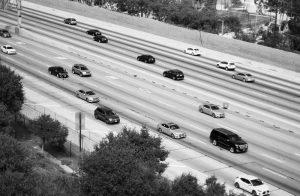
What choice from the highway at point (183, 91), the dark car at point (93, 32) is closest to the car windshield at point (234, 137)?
the highway at point (183, 91)

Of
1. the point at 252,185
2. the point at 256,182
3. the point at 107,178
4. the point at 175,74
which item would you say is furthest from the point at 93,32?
the point at 107,178

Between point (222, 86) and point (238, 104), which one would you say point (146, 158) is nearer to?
point (238, 104)

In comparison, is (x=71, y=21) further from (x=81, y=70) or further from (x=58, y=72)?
(x=58, y=72)

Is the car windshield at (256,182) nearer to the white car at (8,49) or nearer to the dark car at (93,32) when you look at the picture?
the white car at (8,49)

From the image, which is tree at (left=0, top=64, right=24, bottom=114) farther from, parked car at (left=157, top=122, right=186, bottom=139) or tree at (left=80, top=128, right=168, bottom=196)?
tree at (left=80, top=128, right=168, bottom=196)

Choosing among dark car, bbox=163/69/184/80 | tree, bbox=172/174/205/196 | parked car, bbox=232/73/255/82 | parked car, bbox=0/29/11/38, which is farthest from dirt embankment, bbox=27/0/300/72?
tree, bbox=172/174/205/196

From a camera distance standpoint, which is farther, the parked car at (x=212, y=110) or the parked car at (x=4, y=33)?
the parked car at (x=4, y=33)
